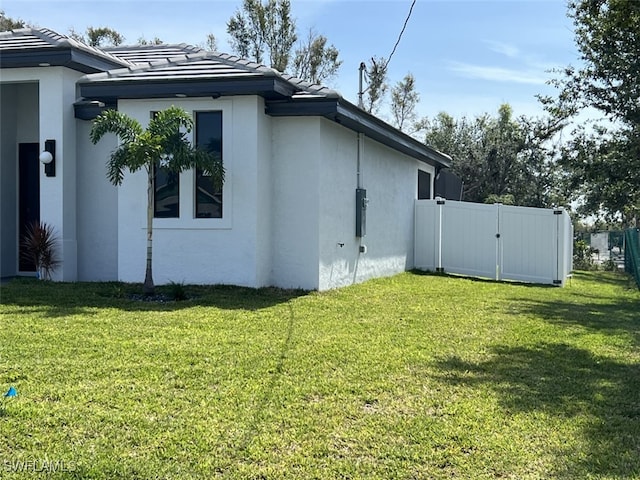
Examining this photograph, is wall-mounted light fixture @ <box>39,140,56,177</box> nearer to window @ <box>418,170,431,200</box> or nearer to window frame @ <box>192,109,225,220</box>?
window frame @ <box>192,109,225,220</box>

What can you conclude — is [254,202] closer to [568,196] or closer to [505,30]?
[505,30]

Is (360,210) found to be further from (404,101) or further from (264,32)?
(404,101)

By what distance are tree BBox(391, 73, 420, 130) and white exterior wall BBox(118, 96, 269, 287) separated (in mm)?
30210

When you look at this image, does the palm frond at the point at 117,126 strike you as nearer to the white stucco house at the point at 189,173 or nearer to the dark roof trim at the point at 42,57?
the white stucco house at the point at 189,173

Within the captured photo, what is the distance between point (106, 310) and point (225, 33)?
26511 millimetres

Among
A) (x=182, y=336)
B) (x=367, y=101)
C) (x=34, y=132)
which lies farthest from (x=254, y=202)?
(x=367, y=101)

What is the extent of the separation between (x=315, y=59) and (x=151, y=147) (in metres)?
25.0

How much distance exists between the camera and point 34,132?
11.8 meters

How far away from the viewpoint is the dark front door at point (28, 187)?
1180 centimetres

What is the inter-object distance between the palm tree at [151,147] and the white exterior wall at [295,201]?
1487 mm

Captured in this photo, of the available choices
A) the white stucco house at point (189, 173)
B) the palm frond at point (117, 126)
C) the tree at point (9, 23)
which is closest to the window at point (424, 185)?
the white stucco house at point (189, 173)

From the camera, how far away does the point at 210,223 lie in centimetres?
1002

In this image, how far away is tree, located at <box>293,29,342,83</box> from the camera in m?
32.0

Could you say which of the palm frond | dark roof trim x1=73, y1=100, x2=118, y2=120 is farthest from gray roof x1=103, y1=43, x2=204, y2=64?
the palm frond
